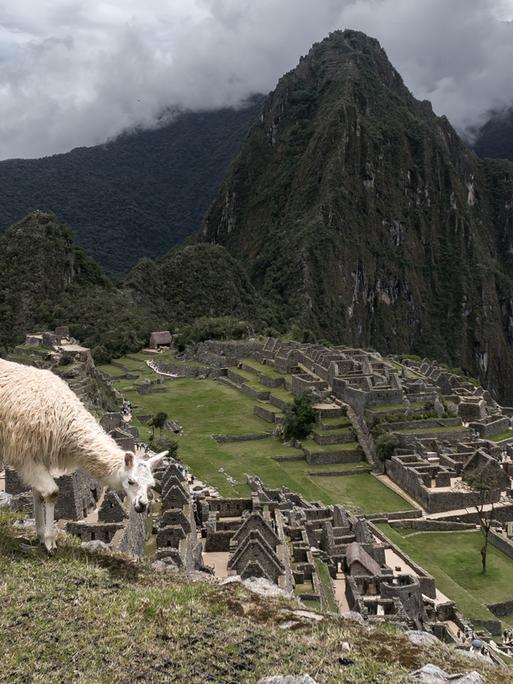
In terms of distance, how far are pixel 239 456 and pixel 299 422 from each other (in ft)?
16.0

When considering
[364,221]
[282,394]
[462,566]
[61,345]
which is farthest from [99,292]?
[364,221]

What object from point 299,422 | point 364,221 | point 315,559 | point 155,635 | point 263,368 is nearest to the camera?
point 155,635

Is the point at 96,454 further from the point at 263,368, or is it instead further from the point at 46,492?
the point at 263,368

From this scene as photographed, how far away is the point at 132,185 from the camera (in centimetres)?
14775

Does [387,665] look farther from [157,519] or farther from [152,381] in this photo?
[152,381]

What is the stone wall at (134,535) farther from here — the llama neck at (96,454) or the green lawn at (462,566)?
the green lawn at (462,566)

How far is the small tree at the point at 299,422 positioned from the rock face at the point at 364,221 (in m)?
65.8

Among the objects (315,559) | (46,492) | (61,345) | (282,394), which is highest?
(61,345)

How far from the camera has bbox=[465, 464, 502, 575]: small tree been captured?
1098 inches

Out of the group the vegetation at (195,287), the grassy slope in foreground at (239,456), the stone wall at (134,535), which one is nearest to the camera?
the stone wall at (134,535)

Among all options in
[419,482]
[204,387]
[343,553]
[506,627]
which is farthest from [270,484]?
[204,387]

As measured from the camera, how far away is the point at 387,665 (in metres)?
6.26

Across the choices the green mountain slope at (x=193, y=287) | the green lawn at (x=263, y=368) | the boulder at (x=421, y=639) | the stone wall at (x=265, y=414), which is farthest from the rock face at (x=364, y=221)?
the boulder at (x=421, y=639)

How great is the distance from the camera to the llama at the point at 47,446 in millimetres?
7309
